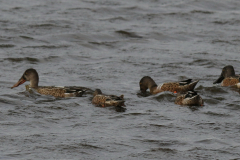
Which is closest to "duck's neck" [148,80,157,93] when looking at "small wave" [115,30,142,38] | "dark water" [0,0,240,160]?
"dark water" [0,0,240,160]

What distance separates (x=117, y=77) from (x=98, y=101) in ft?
9.68

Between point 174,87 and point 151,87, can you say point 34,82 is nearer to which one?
point 151,87

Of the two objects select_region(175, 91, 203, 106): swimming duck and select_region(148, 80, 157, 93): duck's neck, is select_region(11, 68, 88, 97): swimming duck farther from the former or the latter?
select_region(175, 91, 203, 106): swimming duck

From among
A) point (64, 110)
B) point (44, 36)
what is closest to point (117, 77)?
point (64, 110)

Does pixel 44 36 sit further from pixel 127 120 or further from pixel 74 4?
pixel 127 120

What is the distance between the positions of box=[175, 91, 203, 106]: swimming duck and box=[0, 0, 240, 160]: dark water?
0.18 m

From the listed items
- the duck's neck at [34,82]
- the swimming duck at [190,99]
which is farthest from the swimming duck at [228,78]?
the duck's neck at [34,82]

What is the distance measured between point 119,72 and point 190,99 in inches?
156

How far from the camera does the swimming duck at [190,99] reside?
11133 millimetres

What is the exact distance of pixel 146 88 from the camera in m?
13.2

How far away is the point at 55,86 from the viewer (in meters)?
12.7

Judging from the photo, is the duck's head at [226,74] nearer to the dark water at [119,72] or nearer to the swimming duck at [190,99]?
the dark water at [119,72]

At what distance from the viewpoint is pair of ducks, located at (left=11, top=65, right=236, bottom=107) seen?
11.2 m

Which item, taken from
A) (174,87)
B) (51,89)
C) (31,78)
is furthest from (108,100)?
(31,78)
